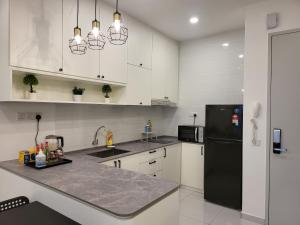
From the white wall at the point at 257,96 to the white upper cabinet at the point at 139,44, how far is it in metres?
1.51

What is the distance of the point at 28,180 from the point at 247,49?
2932 millimetres

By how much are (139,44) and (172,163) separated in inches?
82.8

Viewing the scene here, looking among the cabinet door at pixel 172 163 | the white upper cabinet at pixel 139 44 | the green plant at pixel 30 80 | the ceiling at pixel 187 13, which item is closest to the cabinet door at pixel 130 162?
the cabinet door at pixel 172 163

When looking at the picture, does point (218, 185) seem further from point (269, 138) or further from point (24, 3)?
point (24, 3)

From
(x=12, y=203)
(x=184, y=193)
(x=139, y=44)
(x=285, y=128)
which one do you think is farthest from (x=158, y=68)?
(x=12, y=203)

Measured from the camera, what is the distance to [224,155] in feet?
10.3

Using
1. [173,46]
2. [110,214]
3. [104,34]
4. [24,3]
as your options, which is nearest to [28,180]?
[110,214]

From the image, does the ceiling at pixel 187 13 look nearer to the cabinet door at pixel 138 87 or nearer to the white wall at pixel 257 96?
the white wall at pixel 257 96

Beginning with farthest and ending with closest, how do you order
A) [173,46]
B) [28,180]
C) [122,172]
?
[173,46], [122,172], [28,180]

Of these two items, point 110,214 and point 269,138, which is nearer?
point 110,214

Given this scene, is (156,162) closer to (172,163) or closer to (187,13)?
(172,163)

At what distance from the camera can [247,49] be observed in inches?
110

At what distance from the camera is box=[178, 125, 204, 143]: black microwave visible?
3.65 metres

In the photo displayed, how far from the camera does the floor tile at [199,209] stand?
2854mm
